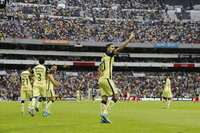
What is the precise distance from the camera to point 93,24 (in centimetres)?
8388

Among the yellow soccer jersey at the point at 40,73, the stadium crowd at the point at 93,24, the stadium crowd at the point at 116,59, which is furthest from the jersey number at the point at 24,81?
the stadium crowd at the point at 116,59

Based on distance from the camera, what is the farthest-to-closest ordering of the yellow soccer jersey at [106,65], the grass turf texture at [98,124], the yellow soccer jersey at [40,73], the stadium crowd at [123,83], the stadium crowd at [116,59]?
the stadium crowd at [116,59], the stadium crowd at [123,83], the yellow soccer jersey at [40,73], the yellow soccer jersey at [106,65], the grass turf texture at [98,124]

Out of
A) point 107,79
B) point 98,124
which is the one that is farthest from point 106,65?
point 98,124

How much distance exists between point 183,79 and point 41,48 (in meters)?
33.7

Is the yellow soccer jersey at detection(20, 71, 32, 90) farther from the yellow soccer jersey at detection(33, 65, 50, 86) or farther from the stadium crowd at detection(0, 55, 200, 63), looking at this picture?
the stadium crowd at detection(0, 55, 200, 63)

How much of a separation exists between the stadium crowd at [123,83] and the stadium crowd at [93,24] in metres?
8.33

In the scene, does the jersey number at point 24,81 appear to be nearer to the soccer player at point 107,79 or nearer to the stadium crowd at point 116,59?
the soccer player at point 107,79

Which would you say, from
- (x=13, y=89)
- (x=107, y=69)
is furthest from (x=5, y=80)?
(x=107, y=69)

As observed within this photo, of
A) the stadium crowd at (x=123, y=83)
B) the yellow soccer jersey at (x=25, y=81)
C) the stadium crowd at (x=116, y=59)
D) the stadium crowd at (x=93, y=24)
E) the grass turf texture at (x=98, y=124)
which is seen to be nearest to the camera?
the grass turf texture at (x=98, y=124)

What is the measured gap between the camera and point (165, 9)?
9750 centimetres

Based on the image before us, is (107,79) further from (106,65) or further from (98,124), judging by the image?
(98,124)

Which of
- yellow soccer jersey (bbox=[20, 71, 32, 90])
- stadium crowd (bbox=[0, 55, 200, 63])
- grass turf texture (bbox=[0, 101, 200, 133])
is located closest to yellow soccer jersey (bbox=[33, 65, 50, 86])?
grass turf texture (bbox=[0, 101, 200, 133])

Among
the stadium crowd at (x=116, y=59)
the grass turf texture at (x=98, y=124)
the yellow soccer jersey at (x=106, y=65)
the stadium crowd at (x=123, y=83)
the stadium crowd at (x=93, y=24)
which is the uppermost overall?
the stadium crowd at (x=93, y=24)

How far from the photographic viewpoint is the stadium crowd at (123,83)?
67.2 meters
